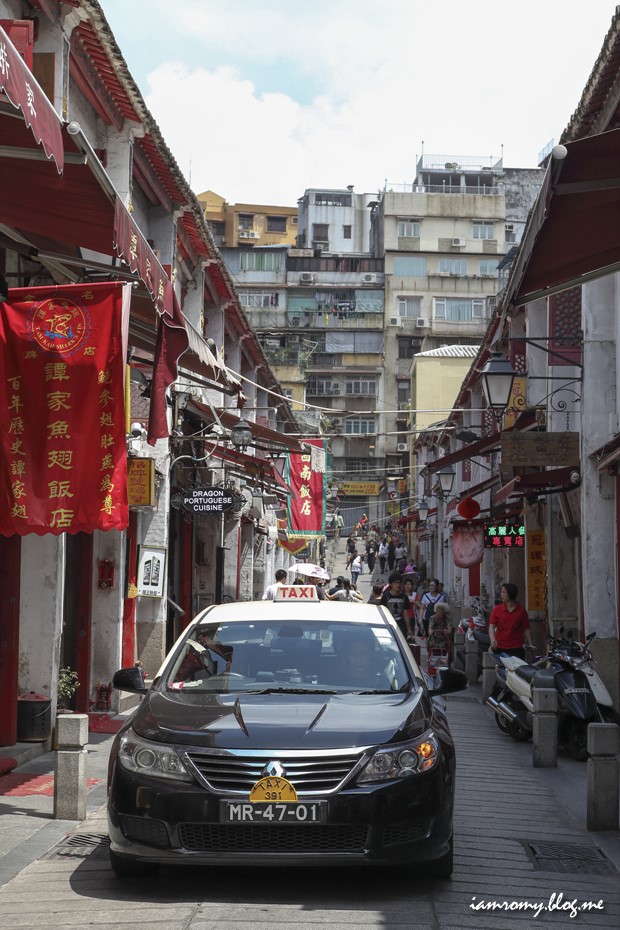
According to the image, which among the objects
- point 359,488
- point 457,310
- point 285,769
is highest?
point 457,310

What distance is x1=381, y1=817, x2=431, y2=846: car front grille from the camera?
6660mm

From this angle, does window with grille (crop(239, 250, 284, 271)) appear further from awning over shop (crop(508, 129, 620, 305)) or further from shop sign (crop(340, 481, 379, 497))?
awning over shop (crop(508, 129, 620, 305))

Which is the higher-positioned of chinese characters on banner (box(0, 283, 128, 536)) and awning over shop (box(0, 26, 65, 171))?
awning over shop (box(0, 26, 65, 171))

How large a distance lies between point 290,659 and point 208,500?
40.2 feet

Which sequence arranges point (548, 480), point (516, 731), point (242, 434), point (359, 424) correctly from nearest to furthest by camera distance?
point (516, 731), point (548, 480), point (242, 434), point (359, 424)

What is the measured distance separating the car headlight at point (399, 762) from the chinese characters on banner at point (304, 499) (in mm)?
24869

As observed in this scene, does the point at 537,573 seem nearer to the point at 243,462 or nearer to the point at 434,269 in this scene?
the point at 243,462

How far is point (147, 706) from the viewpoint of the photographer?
7602 millimetres

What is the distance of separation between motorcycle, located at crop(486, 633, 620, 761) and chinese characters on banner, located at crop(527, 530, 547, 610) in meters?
7.94

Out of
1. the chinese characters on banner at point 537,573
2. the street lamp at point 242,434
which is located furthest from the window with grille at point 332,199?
the street lamp at point 242,434

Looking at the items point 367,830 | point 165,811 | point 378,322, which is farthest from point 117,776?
point 378,322

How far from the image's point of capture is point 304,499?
3319cm

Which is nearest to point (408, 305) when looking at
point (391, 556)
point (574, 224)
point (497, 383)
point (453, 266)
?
point (453, 266)

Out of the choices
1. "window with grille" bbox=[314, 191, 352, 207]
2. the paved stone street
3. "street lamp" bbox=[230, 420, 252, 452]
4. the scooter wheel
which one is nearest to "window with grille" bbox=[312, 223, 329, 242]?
"window with grille" bbox=[314, 191, 352, 207]
